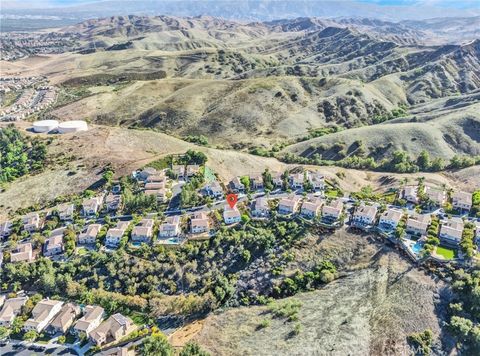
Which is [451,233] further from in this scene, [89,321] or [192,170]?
[89,321]

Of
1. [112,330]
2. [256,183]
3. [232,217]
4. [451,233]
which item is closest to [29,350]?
[112,330]

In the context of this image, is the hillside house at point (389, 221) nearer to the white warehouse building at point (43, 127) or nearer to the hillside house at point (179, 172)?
the hillside house at point (179, 172)

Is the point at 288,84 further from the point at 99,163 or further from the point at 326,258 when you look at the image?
the point at 326,258

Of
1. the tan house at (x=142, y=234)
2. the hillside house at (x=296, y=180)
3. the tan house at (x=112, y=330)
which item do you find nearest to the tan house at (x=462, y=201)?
the hillside house at (x=296, y=180)

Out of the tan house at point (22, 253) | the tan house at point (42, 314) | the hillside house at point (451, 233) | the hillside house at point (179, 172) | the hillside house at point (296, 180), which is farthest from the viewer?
the hillside house at point (179, 172)

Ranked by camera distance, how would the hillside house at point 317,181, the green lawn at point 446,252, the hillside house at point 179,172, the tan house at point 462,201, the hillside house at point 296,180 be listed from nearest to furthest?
the green lawn at point 446,252
the tan house at point 462,201
the hillside house at point 317,181
the hillside house at point 296,180
the hillside house at point 179,172

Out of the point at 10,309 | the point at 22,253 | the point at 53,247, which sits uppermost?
the point at 53,247

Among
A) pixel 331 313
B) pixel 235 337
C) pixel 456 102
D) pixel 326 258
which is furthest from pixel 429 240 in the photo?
pixel 456 102
